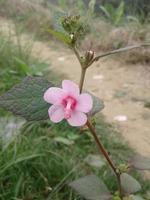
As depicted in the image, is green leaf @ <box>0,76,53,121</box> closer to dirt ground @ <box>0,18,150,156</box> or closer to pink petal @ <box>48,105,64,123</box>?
pink petal @ <box>48,105,64,123</box>

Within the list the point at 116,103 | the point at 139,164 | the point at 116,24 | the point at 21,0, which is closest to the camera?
the point at 139,164

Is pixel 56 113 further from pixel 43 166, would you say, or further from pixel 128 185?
pixel 43 166

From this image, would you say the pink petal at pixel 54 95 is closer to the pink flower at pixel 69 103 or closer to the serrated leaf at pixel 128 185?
the pink flower at pixel 69 103


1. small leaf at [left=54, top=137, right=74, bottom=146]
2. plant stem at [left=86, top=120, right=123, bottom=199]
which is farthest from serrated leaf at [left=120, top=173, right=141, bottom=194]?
small leaf at [left=54, top=137, right=74, bottom=146]

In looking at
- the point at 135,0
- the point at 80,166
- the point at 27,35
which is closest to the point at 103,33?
the point at 27,35

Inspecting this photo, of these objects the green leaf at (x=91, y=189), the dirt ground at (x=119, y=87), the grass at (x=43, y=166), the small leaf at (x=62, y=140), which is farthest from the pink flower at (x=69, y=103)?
the dirt ground at (x=119, y=87)

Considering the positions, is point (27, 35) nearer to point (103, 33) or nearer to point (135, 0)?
point (103, 33)
